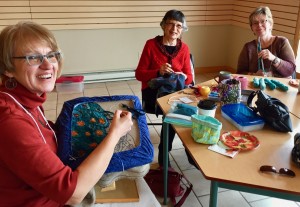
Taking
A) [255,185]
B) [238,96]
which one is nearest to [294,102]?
[238,96]

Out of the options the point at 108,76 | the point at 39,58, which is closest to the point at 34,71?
the point at 39,58

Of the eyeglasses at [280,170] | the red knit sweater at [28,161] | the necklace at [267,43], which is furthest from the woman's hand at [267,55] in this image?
the red knit sweater at [28,161]

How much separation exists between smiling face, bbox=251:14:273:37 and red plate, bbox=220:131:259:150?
1528 millimetres

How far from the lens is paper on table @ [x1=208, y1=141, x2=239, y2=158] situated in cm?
138

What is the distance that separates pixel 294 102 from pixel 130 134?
1.23 meters

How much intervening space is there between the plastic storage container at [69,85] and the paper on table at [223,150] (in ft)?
11.2

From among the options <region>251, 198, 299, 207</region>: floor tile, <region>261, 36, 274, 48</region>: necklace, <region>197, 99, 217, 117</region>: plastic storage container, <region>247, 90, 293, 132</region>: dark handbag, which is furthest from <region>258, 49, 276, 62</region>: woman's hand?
<region>251, 198, 299, 207</region>: floor tile

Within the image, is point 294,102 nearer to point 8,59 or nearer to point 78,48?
point 8,59

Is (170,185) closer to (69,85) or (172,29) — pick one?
(172,29)

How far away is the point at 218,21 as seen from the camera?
5.20 meters

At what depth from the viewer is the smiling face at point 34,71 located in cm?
113

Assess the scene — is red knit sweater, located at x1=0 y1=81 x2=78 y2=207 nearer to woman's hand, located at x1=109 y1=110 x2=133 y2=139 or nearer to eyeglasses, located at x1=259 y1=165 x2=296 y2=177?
woman's hand, located at x1=109 y1=110 x2=133 y2=139

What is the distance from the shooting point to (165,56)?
271 cm

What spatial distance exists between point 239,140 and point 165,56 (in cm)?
141
